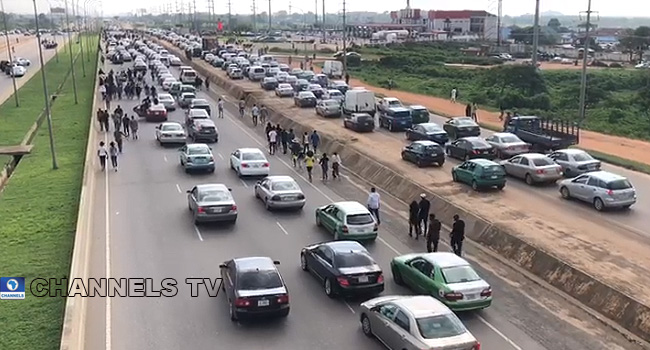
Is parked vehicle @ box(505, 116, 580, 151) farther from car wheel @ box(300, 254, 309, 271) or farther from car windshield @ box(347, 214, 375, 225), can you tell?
car wheel @ box(300, 254, 309, 271)

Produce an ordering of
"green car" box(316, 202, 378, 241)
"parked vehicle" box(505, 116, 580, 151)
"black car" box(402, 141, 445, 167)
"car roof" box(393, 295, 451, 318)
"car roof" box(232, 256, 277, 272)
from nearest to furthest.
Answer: "car roof" box(393, 295, 451, 318) → "car roof" box(232, 256, 277, 272) → "green car" box(316, 202, 378, 241) → "black car" box(402, 141, 445, 167) → "parked vehicle" box(505, 116, 580, 151)

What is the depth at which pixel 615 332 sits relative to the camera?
16.7m

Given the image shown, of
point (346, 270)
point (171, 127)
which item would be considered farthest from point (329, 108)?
point (346, 270)

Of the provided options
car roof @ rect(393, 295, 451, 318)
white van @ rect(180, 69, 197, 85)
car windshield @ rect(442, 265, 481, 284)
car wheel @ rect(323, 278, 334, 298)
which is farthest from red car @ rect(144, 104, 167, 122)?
car roof @ rect(393, 295, 451, 318)

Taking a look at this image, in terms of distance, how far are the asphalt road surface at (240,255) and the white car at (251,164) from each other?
1.83 ft

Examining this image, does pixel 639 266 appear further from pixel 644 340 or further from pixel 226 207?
pixel 226 207

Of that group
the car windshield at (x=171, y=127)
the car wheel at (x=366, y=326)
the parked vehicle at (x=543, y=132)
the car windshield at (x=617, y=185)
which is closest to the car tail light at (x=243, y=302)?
the car wheel at (x=366, y=326)

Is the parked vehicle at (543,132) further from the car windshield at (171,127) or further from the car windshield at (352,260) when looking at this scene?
the car windshield at (352,260)

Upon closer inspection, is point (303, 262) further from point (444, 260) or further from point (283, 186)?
point (283, 186)

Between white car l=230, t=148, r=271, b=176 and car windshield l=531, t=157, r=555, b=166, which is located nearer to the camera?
car windshield l=531, t=157, r=555, b=166

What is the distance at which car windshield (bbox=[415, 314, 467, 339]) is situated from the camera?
1385cm

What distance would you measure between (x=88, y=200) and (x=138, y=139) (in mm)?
15445

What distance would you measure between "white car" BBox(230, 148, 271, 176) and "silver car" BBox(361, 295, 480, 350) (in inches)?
683

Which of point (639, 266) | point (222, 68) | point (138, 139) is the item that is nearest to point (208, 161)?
point (138, 139)
